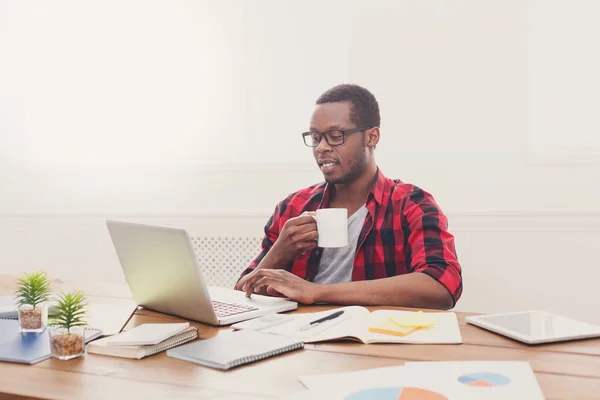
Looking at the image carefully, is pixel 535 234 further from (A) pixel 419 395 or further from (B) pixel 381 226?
(A) pixel 419 395

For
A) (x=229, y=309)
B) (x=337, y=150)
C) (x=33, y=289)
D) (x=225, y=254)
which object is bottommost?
(x=225, y=254)

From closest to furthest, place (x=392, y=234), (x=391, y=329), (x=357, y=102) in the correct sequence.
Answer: (x=391, y=329) → (x=392, y=234) → (x=357, y=102)

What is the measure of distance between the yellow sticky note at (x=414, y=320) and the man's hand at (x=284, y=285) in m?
0.26

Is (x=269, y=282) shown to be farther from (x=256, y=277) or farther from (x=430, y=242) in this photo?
(x=430, y=242)

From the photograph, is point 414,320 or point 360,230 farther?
point 360,230

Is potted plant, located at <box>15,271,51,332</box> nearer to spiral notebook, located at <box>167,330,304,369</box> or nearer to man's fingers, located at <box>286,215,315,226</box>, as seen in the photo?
spiral notebook, located at <box>167,330,304,369</box>

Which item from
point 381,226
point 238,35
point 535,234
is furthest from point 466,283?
point 238,35

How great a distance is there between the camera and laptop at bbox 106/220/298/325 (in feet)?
4.38

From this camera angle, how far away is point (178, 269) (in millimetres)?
1361

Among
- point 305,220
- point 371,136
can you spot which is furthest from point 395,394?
point 371,136

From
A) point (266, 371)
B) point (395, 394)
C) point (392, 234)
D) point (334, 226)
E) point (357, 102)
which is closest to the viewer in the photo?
point (395, 394)

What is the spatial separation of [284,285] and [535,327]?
1.80 ft

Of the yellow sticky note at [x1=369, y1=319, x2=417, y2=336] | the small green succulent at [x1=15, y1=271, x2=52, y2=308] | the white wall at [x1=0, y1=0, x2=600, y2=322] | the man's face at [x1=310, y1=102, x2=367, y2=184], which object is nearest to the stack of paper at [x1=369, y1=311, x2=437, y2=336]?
the yellow sticky note at [x1=369, y1=319, x2=417, y2=336]

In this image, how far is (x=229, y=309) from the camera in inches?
58.6
